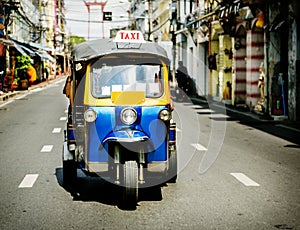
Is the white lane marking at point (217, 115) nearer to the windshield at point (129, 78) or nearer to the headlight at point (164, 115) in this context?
the windshield at point (129, 78)

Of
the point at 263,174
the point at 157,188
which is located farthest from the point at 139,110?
the point at 263,174

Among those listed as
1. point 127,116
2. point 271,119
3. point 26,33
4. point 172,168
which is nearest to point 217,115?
point 271,119

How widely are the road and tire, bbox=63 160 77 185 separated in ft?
0.53

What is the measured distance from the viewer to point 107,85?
786 centimetres

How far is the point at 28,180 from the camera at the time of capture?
918 centimetres

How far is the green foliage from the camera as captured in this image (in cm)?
4025

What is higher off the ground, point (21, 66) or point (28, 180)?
point (21, 66)

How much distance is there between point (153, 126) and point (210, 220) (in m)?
1.59

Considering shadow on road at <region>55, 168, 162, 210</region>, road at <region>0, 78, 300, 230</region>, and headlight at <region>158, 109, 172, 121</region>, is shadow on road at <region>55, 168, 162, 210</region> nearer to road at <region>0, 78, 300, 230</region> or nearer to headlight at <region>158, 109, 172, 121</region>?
road at <region>0, 78, 300, 230</region>

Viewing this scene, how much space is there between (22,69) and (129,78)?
33.4m

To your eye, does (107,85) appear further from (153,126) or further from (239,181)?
(239,181)

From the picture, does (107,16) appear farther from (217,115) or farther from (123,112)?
(123,112)

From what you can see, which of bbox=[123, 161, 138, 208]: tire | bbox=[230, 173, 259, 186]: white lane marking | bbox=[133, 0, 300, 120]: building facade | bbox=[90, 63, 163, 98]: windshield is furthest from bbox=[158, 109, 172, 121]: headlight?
bbox=[133, 0, 300, 120]: building facade

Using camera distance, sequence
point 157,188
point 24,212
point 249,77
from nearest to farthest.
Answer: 1. point 24,212
2. point 157,188
3. point 249,77
